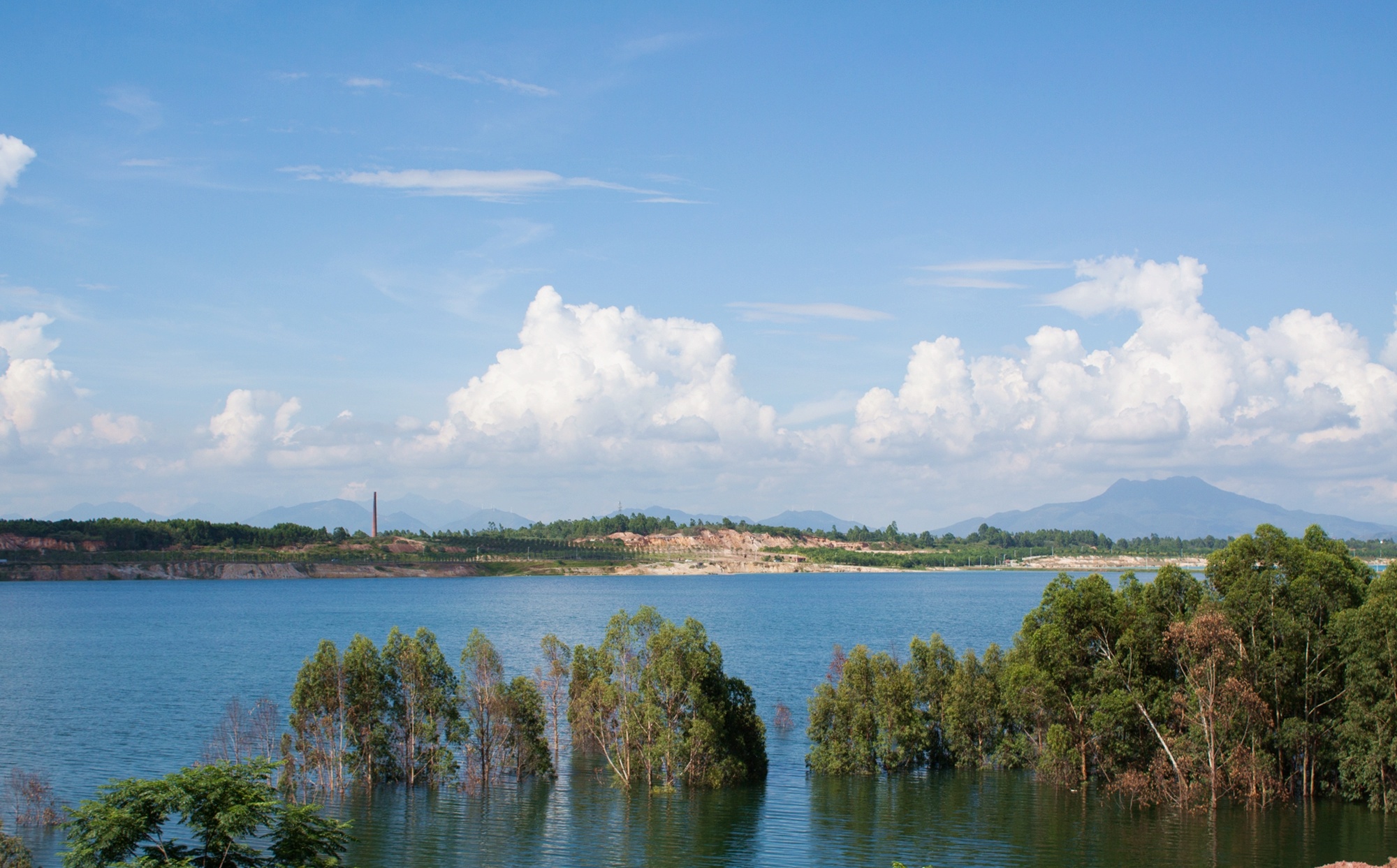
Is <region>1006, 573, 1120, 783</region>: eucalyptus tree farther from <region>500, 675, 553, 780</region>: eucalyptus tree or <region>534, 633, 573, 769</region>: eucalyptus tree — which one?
<region>500, 675, 553, 780</region>: eucalyptus tree

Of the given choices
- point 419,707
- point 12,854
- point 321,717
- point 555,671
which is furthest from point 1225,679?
point 12,854

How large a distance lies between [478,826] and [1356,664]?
43217mm

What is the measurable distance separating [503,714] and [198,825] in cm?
3375

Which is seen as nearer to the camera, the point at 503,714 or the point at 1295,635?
the point at 1295,635

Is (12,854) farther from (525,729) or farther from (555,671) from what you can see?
(555,671)

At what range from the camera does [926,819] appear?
180ft

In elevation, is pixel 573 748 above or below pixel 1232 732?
below

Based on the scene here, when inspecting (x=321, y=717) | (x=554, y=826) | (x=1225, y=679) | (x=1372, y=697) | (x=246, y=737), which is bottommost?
(x=554, y=826)

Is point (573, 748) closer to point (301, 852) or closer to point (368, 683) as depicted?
point (368, 683)

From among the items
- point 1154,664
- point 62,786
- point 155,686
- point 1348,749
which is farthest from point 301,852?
point 155,686

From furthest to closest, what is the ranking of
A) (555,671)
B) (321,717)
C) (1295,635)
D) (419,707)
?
→ (555,671)
(419,707)
(321,717)
(1295,635)

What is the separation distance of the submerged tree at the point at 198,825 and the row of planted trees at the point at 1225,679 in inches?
1528

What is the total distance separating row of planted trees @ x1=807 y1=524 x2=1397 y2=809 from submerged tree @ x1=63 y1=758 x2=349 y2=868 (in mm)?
38821

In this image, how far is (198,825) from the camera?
30.4m
